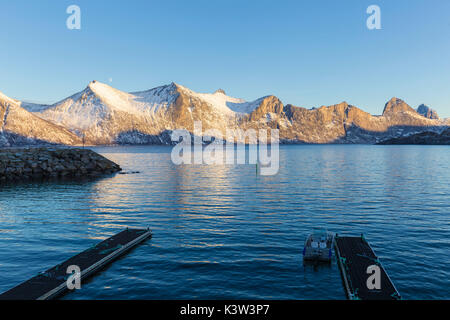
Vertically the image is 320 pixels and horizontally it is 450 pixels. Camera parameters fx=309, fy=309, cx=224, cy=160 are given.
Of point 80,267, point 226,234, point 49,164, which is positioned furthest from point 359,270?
point 49,164

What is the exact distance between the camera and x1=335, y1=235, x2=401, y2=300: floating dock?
71.5 ft

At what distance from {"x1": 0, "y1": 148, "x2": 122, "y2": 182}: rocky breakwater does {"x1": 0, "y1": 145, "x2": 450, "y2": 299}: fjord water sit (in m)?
22.5

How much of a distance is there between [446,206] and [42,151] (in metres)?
111

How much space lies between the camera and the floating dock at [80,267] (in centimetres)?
2200

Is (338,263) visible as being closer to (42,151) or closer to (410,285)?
(410,285)

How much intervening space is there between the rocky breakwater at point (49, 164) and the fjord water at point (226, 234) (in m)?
22.5

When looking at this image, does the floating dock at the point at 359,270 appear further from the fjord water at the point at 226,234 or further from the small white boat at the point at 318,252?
the small white boat at the point at 318,252

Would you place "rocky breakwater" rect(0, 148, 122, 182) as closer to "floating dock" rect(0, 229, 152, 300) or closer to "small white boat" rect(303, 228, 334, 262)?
"floating dock" rect(0, 229, 152, 300)

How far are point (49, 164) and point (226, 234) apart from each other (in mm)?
80950

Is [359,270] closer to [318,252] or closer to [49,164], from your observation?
[318,252]

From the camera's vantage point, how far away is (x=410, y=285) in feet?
78.0

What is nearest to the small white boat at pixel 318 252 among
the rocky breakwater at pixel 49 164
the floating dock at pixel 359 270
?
the floating dock at pixel 359 270

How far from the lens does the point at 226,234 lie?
120ft
